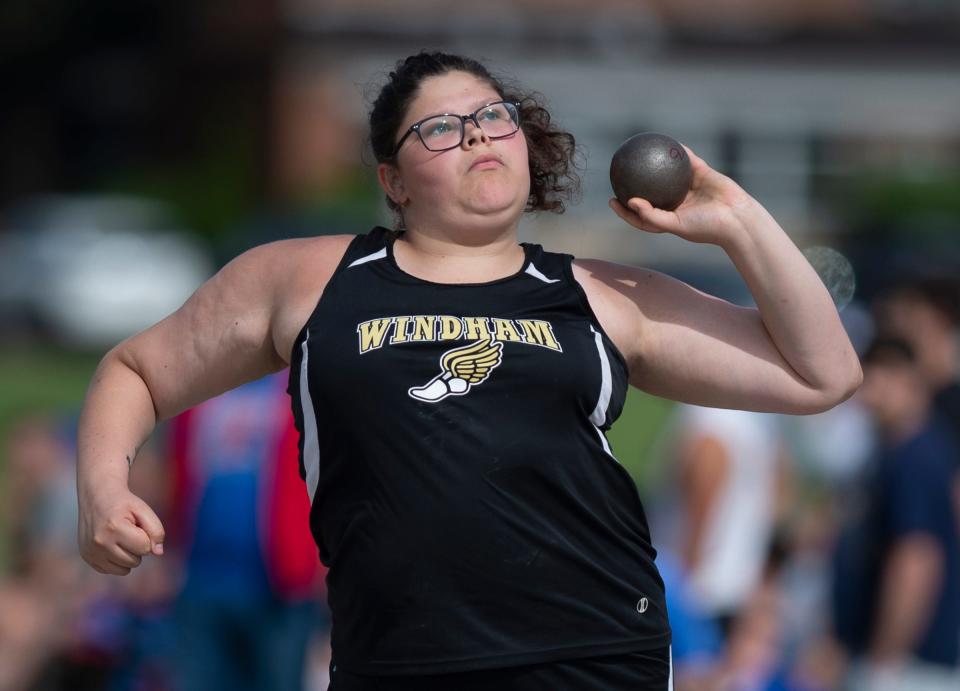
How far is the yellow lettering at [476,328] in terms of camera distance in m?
3.11

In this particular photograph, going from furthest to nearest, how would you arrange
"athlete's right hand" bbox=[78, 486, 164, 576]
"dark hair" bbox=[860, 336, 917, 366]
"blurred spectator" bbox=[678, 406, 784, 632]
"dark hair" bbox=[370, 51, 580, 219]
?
"blurred spectator" bbox=[678, 406, 784, 632]
"dark hair" bbox=[860, 336, 917, 366]
"dark hair" bbox=[370, 51, 580, 219]
"athlete's right hand" bbox=[78, 486, 164, 576]

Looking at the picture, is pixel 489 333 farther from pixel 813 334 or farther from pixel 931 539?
pixel 931 539

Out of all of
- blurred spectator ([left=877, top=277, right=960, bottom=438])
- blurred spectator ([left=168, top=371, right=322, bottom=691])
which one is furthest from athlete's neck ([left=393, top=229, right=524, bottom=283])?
blurred spectator ([left=877, top=277, right=960, bottom=438])

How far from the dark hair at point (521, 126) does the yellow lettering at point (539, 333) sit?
48 cm

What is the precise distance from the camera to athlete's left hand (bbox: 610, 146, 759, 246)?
3.24 meters

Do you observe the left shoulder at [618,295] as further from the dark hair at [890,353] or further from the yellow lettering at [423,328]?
the dark hair at [890,353]

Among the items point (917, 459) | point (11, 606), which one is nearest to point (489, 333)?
point (917, 459)

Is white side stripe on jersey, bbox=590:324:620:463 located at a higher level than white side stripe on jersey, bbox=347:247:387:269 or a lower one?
lower

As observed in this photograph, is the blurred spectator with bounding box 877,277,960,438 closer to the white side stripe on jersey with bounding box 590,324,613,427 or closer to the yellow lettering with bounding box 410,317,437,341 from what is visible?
the white side stripe on jersey with bounding box 590,324,613,427

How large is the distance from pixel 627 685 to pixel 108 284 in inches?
1005

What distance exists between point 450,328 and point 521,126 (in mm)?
549

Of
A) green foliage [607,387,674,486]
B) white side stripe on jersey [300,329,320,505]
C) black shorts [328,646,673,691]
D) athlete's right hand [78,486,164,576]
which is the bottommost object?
green foliage [607,387,674,486]

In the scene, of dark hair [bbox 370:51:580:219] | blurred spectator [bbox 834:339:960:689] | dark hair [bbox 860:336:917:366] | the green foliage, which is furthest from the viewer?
the green foliage

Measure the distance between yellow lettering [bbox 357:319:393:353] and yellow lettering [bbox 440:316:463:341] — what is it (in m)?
0.11
